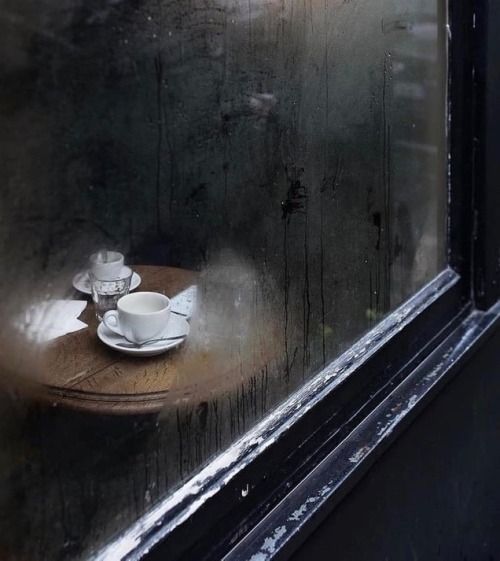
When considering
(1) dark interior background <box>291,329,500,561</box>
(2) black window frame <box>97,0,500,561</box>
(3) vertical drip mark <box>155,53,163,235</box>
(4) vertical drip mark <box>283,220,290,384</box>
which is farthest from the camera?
(1) dark interior background <box>291,329,500,561</box>

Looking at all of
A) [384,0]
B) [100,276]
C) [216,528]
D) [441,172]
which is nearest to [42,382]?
[100,276]

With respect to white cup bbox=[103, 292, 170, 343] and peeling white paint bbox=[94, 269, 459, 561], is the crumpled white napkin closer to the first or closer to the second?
white cup bbox=[103, 292, 170, 343]

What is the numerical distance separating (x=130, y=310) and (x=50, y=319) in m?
0.15

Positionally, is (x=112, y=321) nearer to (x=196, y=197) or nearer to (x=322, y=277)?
(x=196, y=197)

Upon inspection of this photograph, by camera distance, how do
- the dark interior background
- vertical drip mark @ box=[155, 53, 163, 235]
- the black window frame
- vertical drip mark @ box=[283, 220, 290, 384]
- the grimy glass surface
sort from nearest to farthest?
1. the grimy glass surface
2. vertical drip mark @ box=[155, 53, 163, 235]
3. the black window frame
4. vertical drip mark @ box=[283, 220, 290, 384]
5. the dark interior background

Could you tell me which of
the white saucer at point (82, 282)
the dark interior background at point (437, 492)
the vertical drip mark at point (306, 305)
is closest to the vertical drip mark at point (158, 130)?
the white saucer at point (82, 282)

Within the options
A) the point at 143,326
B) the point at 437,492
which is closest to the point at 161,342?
the point at 143,326

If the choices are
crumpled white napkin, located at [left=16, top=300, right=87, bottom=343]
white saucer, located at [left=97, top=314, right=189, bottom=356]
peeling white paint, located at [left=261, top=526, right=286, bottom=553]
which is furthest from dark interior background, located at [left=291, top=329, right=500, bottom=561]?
crumpled white napkin, located at [left=16, top=300, right=87, bottom=343]

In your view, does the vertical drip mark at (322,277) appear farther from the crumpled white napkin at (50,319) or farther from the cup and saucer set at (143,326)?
the crumpled white napkin at (50,319)

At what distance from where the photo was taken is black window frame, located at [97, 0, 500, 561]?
0.86 m

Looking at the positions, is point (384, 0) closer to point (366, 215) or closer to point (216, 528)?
point (366, 215)

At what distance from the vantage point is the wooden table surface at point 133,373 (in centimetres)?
72

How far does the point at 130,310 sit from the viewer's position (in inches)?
32.7

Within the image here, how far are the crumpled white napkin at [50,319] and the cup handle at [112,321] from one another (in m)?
0.05
